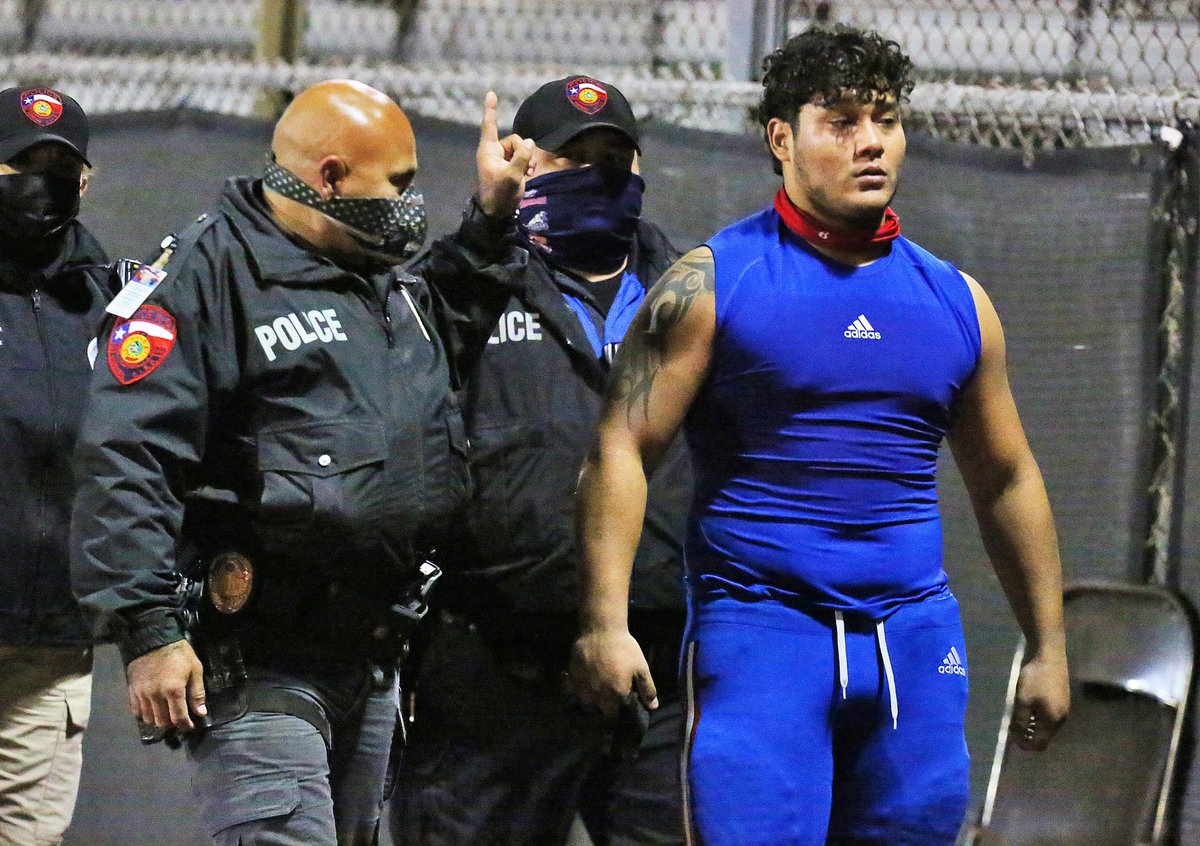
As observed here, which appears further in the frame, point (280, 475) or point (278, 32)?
point (278, 32)

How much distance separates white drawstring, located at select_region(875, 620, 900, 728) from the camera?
292 centimetres

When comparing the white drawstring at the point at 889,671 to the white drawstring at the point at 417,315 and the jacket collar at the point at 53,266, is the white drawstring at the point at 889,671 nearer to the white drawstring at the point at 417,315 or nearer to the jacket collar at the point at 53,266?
the white drawstring at the point at 417,315

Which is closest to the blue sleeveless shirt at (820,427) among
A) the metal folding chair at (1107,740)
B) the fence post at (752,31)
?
the metal folding chair at (1107,740)

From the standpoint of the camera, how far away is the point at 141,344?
2.95 m

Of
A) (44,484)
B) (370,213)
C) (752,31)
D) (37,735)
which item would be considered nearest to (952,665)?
(370,213)

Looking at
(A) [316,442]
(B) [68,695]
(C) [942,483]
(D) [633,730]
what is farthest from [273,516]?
(C) [942,483]

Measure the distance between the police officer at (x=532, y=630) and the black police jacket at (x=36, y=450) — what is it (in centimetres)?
92

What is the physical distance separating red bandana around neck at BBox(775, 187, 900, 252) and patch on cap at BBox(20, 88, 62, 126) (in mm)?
1900

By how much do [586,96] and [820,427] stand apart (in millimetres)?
1190

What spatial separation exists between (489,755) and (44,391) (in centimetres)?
136

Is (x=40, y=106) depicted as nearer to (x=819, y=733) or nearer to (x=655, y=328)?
(x=655, y=328)

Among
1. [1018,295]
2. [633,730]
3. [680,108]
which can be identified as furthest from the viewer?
[680,108]

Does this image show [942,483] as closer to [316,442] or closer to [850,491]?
[850,491]

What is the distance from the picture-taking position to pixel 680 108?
5.05 meters
